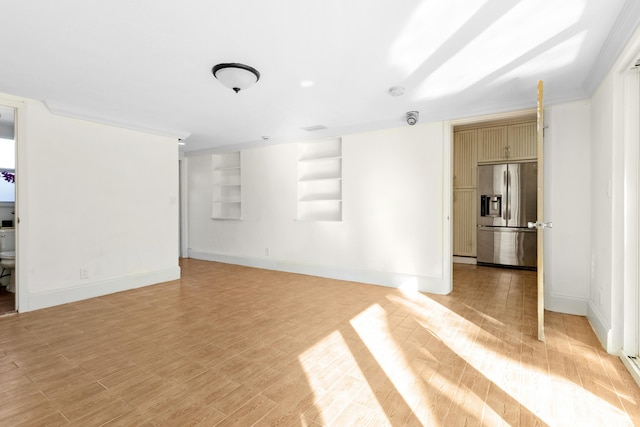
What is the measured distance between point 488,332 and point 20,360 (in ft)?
12.7

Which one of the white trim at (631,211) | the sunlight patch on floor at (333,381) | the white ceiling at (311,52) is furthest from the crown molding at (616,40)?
the sunlight patch on floor at (333,381)

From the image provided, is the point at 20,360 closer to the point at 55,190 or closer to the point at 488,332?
the point at 55,190

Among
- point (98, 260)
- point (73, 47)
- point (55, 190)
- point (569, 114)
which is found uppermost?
point (73, 47)

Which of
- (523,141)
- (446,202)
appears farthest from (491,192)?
(446,202)

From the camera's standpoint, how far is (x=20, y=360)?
239 cm

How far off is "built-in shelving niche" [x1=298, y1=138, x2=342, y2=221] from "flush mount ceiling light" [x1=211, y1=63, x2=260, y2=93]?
100 inches

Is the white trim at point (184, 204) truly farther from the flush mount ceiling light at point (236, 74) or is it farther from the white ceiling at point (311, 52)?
the flush mount ceiling light at point (236, 74)

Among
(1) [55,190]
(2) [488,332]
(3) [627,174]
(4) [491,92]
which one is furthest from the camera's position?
(1) [55,190]

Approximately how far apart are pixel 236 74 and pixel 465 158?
5.12m

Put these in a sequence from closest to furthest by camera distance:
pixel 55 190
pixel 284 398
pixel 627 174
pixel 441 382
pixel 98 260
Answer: pixel 284 398 < pixel 441 382 < pixel 627 174 < pixel 55 190 < pixel 98 260

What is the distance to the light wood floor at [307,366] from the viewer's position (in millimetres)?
1770

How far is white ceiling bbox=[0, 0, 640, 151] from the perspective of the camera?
196 cm

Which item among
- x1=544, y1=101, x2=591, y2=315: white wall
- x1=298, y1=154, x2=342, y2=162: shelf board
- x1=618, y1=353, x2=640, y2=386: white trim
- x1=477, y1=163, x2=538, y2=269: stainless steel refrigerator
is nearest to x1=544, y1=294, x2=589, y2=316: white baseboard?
x1=544, y1=101, x2=591, y2=315: white wall

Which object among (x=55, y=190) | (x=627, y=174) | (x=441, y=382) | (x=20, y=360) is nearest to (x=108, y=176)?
(x=55, y=190)
